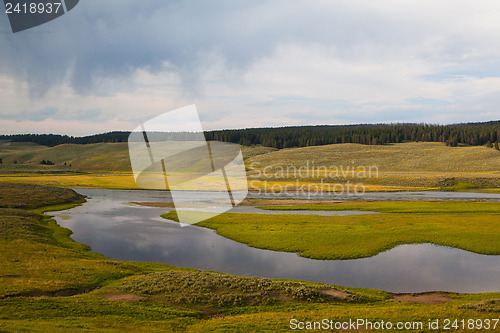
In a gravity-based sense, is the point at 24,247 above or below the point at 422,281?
above

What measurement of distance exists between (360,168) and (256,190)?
61730mm

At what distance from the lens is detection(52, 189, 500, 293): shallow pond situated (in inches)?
1119

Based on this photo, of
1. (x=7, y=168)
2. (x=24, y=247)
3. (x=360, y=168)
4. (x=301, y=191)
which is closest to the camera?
(x=24, y=247)

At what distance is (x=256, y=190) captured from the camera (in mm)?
97812

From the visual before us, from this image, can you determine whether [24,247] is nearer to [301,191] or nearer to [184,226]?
[184,226]

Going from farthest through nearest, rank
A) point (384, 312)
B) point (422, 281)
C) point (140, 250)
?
point (140, 250) < point (422, 281) < point (384, 312)

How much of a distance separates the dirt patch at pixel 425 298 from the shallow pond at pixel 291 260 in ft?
4.17

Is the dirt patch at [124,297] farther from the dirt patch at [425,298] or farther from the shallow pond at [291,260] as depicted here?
the dirt patch at [425,298]

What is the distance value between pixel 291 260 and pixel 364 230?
14.6 m

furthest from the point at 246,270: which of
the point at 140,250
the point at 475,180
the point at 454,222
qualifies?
the point at 475,180

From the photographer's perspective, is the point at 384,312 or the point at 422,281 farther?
the point at 422,281

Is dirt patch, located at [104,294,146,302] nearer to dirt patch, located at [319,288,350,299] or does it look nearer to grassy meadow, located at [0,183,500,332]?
grassy meadow, located at [0,183,500,332]

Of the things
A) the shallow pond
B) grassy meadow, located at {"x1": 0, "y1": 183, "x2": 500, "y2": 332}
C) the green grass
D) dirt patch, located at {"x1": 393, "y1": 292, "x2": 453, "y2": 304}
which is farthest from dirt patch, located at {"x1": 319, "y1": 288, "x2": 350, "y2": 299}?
the green grass

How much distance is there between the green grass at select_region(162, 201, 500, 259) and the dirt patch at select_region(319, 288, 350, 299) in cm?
1005
